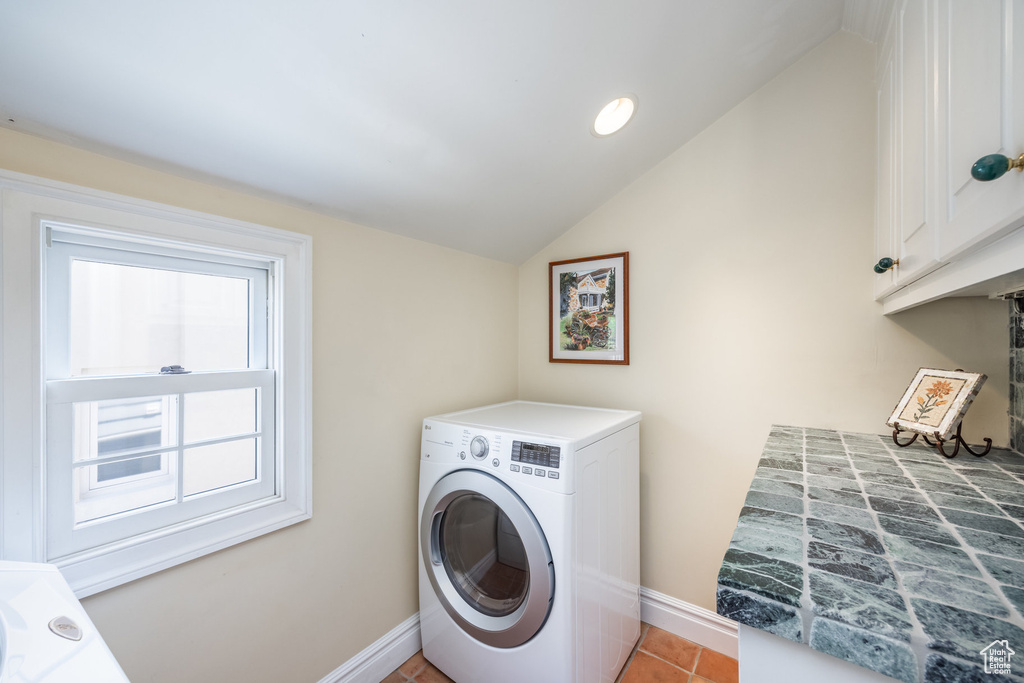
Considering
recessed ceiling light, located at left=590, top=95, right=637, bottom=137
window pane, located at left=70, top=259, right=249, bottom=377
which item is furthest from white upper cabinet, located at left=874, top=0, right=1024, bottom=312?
window pane, located at left=70, top=259, right=249, bottom=377

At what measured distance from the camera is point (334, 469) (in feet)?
4.92

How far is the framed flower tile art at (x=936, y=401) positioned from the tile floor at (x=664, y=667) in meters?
1.21

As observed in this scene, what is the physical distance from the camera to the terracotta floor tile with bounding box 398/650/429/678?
166cm

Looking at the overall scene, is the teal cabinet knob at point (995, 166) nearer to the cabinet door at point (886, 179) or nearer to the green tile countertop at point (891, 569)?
the green tile countertop at point (891, 569)

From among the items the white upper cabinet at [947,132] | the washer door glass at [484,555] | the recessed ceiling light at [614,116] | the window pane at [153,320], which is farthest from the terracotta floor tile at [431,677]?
the recessed ceiling light at [614,116]

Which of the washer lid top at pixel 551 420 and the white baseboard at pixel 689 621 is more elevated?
the washer lid top at pixel 551 420

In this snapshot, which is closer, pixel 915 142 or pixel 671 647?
pixel 915 142

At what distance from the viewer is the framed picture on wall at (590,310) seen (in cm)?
203

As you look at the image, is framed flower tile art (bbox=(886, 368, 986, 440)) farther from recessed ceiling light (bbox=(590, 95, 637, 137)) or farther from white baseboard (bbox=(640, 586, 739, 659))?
recessed ceiling light (bbox=(590, 95, 637, 137))

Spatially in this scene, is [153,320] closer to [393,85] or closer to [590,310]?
[393,85]

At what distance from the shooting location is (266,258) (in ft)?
4.42

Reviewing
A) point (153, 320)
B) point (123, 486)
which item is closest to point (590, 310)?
point (153, 320)

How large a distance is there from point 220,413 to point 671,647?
2083mm

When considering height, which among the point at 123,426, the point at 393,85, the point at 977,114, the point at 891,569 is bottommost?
the point at 891,569
